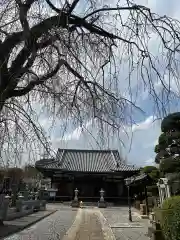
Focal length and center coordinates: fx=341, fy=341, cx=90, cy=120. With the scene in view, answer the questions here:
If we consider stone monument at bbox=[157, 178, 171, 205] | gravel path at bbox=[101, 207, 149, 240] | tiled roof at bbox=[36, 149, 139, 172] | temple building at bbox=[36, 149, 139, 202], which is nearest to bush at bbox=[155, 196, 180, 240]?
gravel path at bbox=[101, 207, 149, 240]

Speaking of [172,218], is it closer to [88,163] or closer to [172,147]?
[172,147]

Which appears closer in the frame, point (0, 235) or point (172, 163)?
point (0, 235)

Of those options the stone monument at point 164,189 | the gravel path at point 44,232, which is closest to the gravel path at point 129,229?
the gravel path at point 44,232

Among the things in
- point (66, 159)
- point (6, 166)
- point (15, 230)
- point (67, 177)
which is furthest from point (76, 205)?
point (6, 166)

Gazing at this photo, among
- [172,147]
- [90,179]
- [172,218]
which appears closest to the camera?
[172,218]

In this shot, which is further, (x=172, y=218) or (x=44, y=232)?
(x=44, y=232)

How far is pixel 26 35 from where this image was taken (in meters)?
4.02

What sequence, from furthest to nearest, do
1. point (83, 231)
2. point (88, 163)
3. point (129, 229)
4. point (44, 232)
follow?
point (88, 163) → point (129, 229) → point (83, 231) → point (44, 232)

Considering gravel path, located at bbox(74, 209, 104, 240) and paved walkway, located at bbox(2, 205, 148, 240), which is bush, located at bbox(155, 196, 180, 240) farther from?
gravel path, located at bbox(74, 209, 104, 240)

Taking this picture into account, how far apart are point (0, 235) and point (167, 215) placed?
605cm

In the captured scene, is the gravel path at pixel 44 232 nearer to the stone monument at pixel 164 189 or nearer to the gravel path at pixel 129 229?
the gravel path at pixel 129 229

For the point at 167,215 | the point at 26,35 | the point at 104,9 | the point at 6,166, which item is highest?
the point at 104,9

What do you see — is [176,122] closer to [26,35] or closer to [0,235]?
[0,235]

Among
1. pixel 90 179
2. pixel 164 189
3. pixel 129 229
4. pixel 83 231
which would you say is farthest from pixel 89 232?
pixel 90 179
